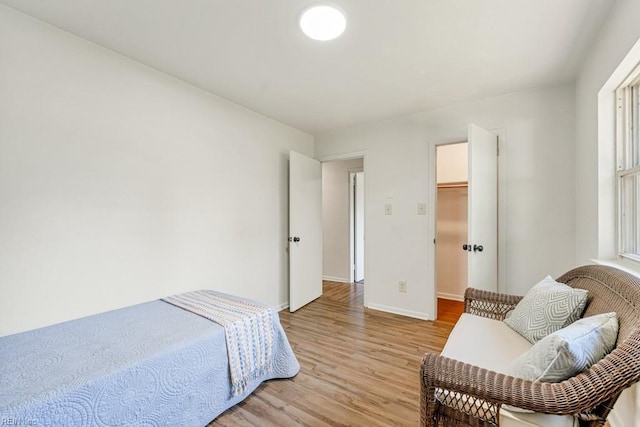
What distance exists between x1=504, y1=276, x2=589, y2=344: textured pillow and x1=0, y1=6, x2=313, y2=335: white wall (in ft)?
7.84

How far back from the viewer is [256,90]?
251cm

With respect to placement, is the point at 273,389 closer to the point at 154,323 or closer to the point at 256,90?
the point at 154,323

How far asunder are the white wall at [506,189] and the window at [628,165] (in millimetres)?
714

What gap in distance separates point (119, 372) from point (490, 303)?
2190 millimetres

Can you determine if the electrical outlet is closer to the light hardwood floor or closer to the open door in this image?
the light hardwood floor

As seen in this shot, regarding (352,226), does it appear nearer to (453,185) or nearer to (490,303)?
(453,185)

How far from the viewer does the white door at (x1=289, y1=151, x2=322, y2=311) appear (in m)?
3.33

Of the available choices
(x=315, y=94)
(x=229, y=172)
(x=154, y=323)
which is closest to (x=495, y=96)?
(x=315, y=94)

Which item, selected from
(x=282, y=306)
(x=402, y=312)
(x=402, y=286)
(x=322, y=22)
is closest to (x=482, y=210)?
(x=402, y=286)

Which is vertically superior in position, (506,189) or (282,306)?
(506,189)

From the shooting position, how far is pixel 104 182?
6.13 feet

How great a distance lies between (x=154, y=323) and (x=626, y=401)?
2.45 meters

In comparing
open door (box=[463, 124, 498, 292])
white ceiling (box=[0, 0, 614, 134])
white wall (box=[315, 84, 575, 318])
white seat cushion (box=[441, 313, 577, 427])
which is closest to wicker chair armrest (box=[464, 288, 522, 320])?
white seat cushion (box=[441, 313, 577, 427])

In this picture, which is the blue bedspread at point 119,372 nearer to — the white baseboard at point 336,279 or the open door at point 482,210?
the open door at point 482,210
